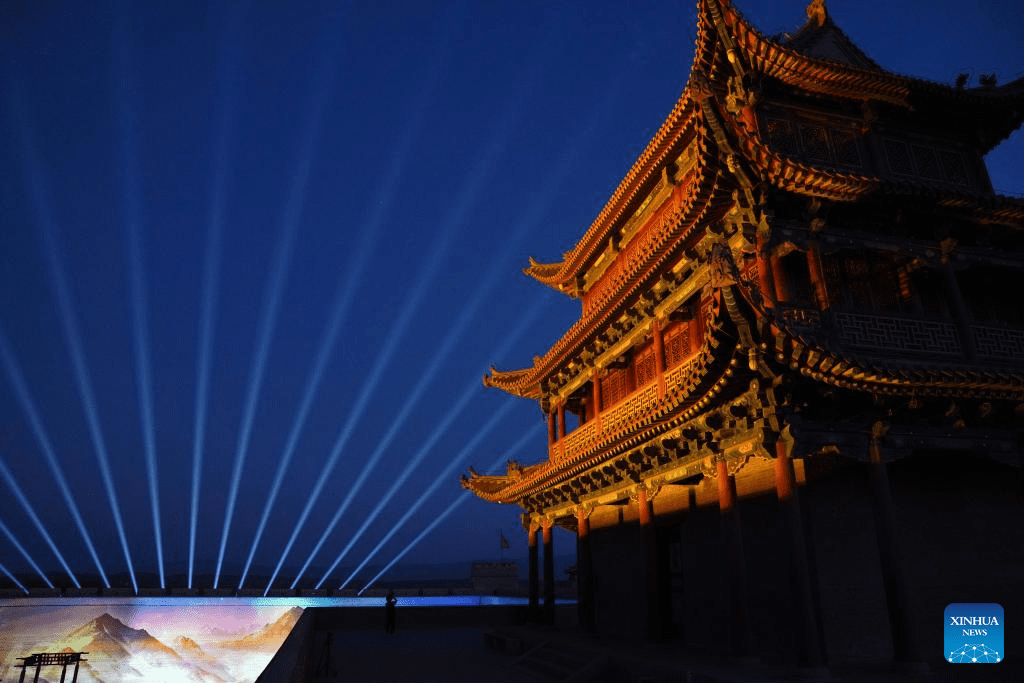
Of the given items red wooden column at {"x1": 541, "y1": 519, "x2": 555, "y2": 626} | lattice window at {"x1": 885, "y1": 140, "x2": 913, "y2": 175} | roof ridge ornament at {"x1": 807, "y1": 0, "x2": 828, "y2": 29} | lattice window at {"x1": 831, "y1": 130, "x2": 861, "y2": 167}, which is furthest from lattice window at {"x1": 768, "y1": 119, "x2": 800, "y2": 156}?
red wooden column at {"x1": 541, "y1": 519, "x2": 555, "y2": 626}

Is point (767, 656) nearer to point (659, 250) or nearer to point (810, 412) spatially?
point (810, 412)

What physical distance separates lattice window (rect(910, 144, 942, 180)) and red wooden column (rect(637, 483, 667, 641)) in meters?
9.14

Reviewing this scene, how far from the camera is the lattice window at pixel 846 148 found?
13.1 m

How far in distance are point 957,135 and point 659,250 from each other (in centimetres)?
727

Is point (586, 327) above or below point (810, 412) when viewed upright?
above

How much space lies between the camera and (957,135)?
46.3 ft

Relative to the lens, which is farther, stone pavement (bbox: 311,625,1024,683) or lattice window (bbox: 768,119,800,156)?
lattice window (bbox: 768,119,800,156)

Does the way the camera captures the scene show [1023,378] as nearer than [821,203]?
Yes

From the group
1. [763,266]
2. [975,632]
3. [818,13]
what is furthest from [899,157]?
[975,632]

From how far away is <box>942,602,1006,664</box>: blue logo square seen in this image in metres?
4.12

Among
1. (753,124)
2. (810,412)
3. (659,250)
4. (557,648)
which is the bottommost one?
(557,648)

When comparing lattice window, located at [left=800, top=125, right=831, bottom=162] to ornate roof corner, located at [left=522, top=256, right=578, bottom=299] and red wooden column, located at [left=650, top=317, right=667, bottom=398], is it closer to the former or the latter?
red wooden column, located at [left=650, top=317, right=667, bottom=398]

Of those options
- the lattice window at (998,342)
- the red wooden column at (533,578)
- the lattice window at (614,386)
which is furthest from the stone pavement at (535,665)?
the lattice window at (614,386)

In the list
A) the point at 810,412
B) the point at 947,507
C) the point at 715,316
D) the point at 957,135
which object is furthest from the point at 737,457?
the point at 957,135
